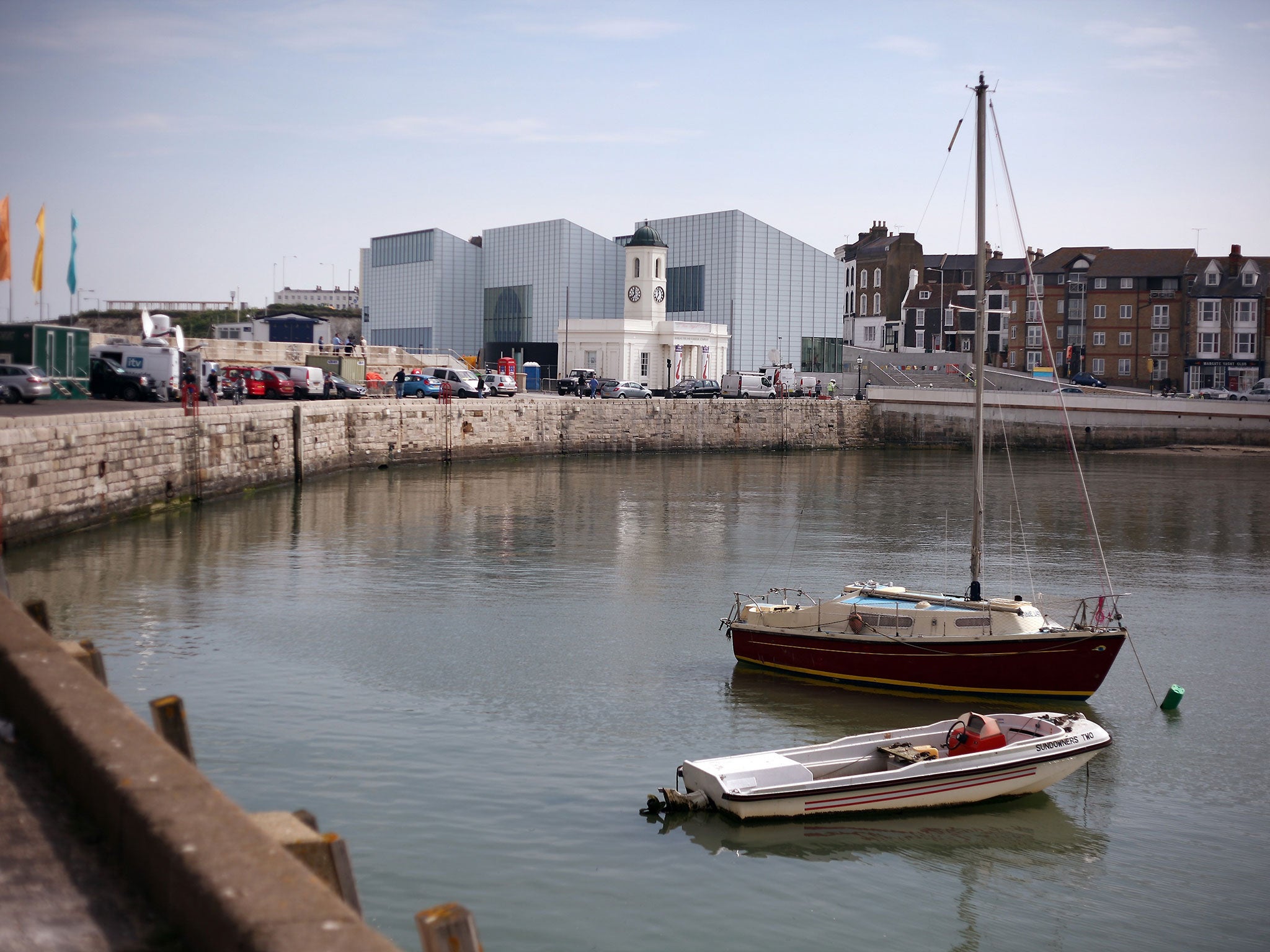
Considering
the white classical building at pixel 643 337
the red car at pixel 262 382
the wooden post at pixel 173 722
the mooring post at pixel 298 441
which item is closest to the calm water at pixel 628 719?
the wooden post at pixel 173 722

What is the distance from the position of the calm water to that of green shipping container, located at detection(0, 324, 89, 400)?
13281mm

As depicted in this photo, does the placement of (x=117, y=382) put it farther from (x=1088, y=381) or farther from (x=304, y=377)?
(x=1088, y=381)

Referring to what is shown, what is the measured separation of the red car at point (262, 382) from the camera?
5556 centimetres

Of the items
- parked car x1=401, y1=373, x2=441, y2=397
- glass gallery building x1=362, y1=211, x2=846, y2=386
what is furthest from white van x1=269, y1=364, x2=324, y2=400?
glass gallery building x1=362, y1=211, x2=846, y2=386

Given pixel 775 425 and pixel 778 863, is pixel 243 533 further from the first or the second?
pixel 775 425

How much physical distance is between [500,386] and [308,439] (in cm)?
2213

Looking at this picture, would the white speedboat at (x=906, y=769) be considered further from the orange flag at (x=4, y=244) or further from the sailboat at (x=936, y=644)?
the orange flag at (x=4, y=244)

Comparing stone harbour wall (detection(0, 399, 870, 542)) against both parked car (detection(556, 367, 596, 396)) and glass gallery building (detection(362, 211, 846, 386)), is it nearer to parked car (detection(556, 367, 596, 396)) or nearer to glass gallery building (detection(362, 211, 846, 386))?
parked car (detection(556, 367, 596, 396))

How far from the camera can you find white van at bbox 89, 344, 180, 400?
48500mm

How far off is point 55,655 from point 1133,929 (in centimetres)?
1041

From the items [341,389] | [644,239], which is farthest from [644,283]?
[341,389]

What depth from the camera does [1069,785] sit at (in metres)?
16.2

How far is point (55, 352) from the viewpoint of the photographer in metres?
48.2

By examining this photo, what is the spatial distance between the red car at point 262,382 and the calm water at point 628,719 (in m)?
16.7
